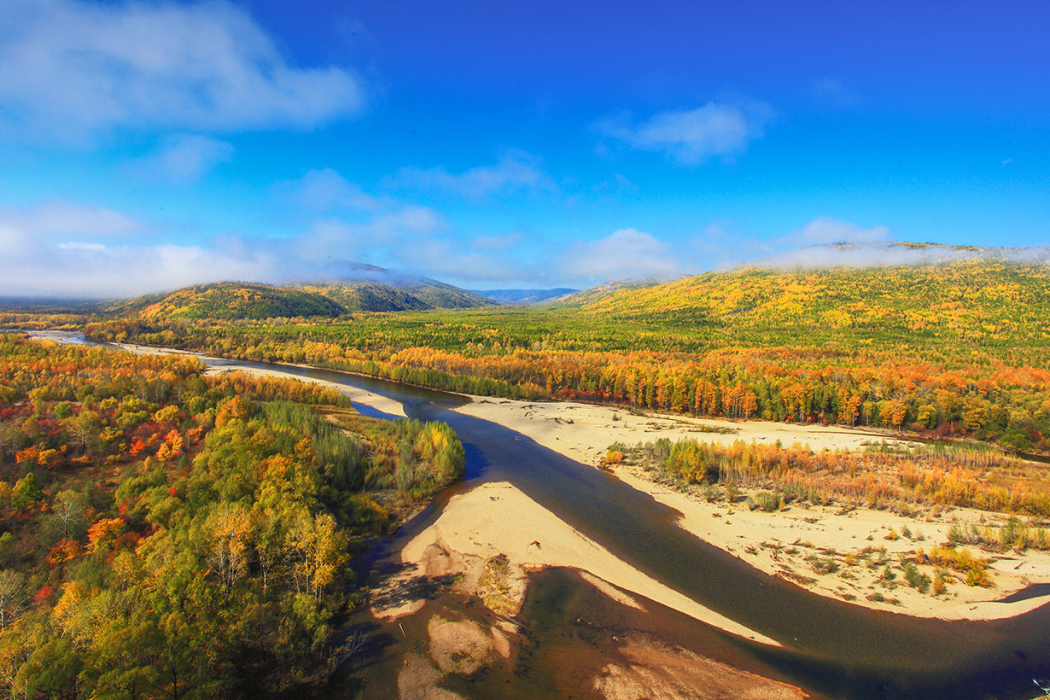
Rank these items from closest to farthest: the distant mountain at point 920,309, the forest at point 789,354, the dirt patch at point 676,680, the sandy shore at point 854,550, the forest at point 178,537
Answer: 1. the forest at point 178,537
2. the dirt patch at point 676,680
3. the sandy shore at point 854,550
4. the forest at point 789,354
5. the distant mountain at point 920,309

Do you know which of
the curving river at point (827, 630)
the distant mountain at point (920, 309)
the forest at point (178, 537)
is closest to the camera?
the forest at point (178, 537)

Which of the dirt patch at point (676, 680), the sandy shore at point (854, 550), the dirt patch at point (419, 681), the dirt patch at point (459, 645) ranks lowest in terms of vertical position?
the dirt patch at point (419, 681)

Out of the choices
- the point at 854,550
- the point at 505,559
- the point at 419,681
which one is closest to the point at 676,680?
the point at 419,681

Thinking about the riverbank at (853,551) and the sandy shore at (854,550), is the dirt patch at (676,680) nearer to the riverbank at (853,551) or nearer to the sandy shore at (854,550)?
the riverbank at (853,551)

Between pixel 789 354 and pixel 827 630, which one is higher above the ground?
pixel 789 354

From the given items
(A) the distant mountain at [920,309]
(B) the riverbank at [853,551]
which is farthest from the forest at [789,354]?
(B) the riverbank at [853,551]

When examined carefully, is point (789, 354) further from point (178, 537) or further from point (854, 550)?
point (178, 537)
